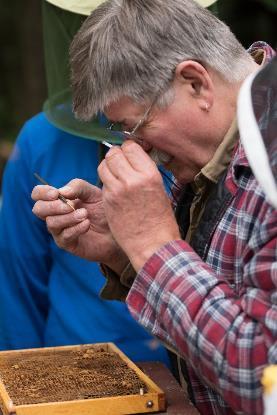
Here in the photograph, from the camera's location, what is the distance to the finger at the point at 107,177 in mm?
2348

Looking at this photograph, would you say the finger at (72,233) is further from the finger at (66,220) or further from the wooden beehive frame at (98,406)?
the wooden beehive frame at (98,406)

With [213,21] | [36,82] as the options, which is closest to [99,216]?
[213,21]

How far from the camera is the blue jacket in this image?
341 cm

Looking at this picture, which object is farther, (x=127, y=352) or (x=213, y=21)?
(x=127, y=352)

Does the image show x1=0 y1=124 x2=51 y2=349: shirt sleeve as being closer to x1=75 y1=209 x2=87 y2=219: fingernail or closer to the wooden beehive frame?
x1=75 y1=209 x2=87 y2=219: fingernail

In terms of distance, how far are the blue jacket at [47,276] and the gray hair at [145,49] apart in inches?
38.3

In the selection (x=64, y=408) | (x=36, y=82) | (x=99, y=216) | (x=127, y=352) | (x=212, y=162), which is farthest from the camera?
(x=36, y=82)

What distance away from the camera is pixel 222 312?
209cm

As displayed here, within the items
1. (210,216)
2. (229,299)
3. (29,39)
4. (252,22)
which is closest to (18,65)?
(29,39)

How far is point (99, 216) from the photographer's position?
3004mm

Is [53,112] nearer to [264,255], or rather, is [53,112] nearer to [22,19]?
[264,255]

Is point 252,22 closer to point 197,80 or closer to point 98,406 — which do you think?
point 197,80

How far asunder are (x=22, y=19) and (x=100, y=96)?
7.38m

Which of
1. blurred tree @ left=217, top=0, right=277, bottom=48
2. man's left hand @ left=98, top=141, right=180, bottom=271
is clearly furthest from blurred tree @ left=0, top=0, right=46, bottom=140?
man's left hand @ left=98, top=141, right=180, bottom=271
